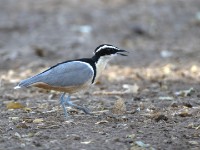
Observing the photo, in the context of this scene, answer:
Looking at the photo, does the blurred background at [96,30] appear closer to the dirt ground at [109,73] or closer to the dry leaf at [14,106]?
the dirt ground at [109,73]

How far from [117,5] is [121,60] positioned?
4.12 metres

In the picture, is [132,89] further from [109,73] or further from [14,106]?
[14,106]

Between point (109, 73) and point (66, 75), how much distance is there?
3.86 metres

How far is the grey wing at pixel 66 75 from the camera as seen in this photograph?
7.58m

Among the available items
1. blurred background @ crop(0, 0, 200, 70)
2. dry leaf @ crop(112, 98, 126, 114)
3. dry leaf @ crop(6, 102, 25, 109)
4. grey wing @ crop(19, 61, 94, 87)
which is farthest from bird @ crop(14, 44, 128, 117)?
blurred background @ crop(0, 0, 200, 70)

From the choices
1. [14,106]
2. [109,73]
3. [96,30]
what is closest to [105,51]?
[14,106]

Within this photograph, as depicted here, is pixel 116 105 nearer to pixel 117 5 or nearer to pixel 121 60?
pixel 121 60

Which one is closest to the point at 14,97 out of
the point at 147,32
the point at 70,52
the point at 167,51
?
the point at 70,52

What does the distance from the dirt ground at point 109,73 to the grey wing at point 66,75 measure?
0.42 m

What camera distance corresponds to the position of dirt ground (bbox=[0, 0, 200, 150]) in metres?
6.71

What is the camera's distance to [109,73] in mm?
11531

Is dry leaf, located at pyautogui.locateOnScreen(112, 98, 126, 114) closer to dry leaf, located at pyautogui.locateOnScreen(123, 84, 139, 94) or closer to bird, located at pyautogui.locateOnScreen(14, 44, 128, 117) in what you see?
bird, located at pyautogui.locateOnScreen(14, 44, 128, 117)

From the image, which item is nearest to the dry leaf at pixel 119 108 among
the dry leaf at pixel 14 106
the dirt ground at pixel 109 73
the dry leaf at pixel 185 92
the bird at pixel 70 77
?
the dirt ground at pixel 109 73

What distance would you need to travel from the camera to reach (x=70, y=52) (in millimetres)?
13375
